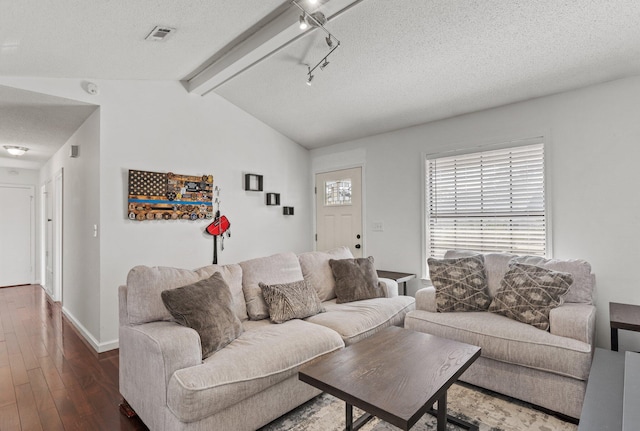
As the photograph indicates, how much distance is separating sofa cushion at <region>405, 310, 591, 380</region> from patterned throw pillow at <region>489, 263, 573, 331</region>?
78mm

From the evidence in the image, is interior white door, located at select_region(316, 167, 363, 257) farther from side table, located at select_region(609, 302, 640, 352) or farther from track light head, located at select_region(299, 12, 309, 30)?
side table, located at select_region(609, 302, 640, 352)

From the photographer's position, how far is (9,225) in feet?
21.0

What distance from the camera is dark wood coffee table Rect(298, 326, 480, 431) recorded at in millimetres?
1449

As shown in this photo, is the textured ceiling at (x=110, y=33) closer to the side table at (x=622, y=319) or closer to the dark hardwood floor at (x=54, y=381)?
the dark hardwood floor at (x=54, y=381)

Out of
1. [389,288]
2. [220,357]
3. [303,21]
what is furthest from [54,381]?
[303,21]

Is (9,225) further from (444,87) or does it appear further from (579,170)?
(579,170)

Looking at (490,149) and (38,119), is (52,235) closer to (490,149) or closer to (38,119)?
(38,119)

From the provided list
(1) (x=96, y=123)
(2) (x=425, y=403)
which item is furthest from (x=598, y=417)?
(1) (x=96, y=123)

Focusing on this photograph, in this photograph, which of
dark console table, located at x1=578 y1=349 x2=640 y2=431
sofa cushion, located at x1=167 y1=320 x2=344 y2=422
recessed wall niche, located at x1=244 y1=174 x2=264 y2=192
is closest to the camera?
dark console table, located at x1=578 y1=349 x2=640 y2=431

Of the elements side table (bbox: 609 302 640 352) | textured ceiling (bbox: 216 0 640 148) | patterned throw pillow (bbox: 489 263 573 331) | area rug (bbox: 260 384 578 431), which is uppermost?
textured ceiling (bbox: 216 0 640 148)

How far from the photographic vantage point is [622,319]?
2410 mm

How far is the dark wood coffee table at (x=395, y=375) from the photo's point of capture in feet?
4.75

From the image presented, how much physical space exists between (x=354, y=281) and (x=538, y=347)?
62.1 inches

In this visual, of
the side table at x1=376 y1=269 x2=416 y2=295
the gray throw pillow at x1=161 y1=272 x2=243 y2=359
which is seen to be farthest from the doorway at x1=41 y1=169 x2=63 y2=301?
the side table at x1=376 y1=269 x2=416 y2=295
